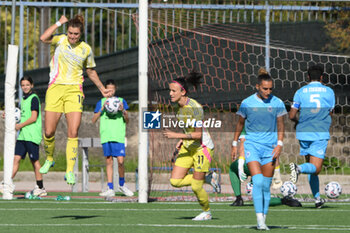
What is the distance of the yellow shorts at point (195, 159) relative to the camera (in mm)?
10312

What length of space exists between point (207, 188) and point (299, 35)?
151 inches

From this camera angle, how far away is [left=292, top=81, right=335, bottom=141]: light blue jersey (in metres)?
12.1

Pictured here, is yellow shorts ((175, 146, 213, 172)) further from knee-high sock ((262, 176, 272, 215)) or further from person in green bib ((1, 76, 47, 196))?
person in green bib ((1, 76, 47, 196))

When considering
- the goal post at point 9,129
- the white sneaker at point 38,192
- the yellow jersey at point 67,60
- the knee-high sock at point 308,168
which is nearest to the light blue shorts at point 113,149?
the white sneaker at point 38,192

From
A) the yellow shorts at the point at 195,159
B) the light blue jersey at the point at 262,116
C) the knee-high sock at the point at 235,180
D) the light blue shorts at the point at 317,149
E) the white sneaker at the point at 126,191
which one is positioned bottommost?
the white sneaker at the point at 126,191

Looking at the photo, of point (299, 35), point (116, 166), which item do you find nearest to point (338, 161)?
point (299, 35)

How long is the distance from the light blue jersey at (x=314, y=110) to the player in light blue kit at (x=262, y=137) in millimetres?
2445

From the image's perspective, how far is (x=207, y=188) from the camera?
55.6 feet

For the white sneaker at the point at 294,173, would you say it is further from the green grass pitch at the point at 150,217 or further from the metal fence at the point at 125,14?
the metal fence at the point at 125,14

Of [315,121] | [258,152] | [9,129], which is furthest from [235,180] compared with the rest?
[9,129]

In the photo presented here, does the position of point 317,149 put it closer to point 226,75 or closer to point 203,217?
point 203,217

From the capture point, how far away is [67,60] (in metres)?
11.1

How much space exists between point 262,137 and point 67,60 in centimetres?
301

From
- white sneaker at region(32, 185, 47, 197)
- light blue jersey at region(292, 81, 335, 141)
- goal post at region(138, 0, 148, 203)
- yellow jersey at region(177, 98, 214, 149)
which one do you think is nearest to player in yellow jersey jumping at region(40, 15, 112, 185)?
yellow jersey at region(177, 98, 214, 149)
